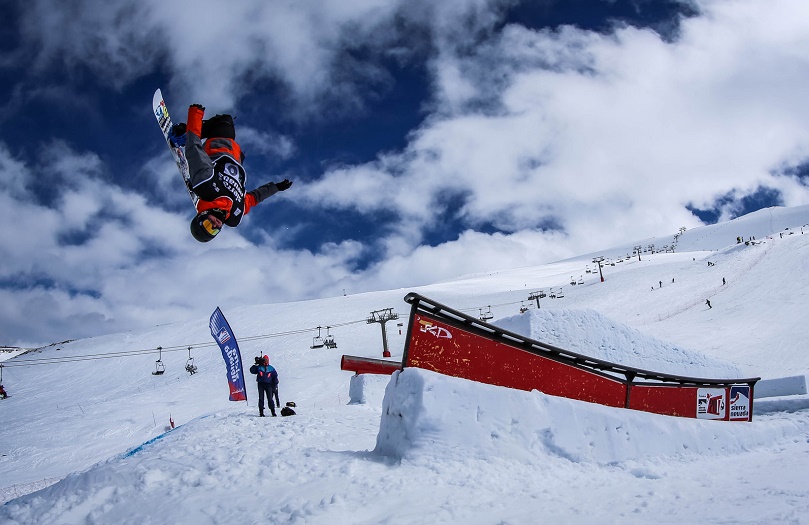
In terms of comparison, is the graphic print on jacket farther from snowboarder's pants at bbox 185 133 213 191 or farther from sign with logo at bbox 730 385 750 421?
sign with logo at bbox 730 385 750 421

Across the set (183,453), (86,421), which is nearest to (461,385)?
(183,453)

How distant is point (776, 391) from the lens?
12.5 metres

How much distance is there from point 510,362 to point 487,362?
37 centimetres

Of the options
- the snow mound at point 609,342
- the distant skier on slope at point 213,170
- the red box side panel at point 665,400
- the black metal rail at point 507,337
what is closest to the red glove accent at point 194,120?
the distant skier on slope at point 213,170

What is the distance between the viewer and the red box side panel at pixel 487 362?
18.8ft

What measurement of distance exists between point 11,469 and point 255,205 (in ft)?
55.0

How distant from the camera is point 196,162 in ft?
13.0

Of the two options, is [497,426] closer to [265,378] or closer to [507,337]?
[507,337]

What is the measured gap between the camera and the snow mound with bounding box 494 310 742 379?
16547 millimetres

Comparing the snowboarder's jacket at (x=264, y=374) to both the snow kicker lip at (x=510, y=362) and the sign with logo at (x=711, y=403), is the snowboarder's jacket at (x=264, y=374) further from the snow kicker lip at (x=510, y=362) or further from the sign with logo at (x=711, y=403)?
the sign with logo at (x=711, y=403)

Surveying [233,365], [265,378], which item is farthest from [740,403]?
[233,365]

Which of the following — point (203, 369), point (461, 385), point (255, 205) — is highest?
point (255, 205)

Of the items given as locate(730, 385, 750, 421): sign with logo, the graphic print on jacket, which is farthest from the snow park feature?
the graphic print on jacket

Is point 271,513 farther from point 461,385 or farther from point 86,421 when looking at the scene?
point 86,421
